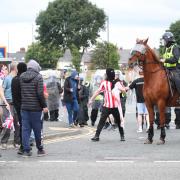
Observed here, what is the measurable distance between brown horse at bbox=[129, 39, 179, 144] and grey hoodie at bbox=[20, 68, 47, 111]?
3.34 m

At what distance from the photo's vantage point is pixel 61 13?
9738 cm

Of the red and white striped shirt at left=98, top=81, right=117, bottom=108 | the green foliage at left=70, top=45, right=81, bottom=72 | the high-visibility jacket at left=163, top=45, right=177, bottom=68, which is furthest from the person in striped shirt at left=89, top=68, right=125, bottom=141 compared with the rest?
the green foliage at left=70, top=45, right=81, bottom=72

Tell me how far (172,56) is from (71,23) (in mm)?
82886

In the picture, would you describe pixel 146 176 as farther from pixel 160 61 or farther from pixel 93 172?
pixel 160 61

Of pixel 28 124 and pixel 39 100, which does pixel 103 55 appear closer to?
pixel 28 124

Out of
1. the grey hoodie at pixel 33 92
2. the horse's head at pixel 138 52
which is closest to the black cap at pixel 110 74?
the horse's head at pixel 138 52

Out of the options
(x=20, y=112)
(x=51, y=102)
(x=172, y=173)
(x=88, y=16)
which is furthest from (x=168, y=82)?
(x=88, y=16)

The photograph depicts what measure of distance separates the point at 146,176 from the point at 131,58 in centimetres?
544

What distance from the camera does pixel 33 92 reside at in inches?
480

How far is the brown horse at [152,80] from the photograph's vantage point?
14.6 m

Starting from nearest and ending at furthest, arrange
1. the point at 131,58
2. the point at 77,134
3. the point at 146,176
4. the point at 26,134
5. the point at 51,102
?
the point at 146,176, the point at 26,134, the point at 131,58, the point at 77,134, the point at 51,102

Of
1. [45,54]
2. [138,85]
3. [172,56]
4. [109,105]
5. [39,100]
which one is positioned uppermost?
[45,54]

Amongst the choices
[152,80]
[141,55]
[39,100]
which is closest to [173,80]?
[152,80]

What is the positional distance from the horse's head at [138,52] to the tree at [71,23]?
270ft
